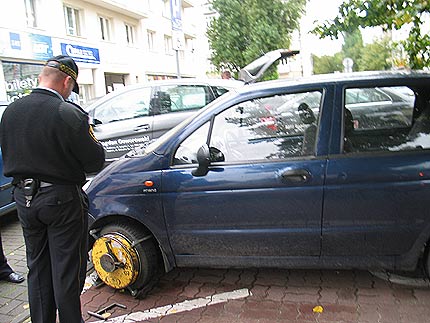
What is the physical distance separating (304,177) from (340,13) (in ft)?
8.93

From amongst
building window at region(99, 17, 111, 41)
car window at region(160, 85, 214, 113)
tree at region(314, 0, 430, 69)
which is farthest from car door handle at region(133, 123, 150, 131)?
building window at region(99, 17, 111, 41)

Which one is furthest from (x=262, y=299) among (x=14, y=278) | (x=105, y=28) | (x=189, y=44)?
(x=189, y=44)

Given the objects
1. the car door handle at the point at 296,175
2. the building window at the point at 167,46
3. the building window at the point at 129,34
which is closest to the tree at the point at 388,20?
the car door handle at the point at 296,175

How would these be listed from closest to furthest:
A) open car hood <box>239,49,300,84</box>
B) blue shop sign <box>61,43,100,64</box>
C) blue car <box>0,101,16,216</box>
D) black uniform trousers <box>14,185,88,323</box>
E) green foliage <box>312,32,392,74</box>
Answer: black uniform trousers <box>14,185,88,323</box>
blue car <box>0,101,16,216</box>
open car hood <box>239,49,300,84</box>
blue shop sign <box>61,43,100,64</box>
green foliage <box>312,32,392,74</box>

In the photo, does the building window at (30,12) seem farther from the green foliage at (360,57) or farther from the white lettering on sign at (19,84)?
the green foliage at (360,57)

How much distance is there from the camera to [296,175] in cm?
299

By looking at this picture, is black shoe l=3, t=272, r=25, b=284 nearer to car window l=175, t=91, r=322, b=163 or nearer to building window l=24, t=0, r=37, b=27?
car window l=175, t=91, r=322, b=163

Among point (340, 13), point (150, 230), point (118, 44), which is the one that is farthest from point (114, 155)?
point (118, 44)

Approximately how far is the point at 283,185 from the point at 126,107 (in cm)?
445

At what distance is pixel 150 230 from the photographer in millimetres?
3355

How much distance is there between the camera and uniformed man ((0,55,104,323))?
248 centimetres

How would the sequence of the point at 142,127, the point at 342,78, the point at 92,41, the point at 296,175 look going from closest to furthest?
the point at 296,175
the point at 342,78
the point at 142,127
the point at 92,41

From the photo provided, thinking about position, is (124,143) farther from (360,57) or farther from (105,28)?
(360,57)

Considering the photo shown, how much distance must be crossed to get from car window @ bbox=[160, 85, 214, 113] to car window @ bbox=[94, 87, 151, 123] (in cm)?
34
